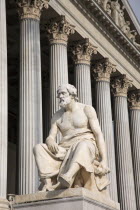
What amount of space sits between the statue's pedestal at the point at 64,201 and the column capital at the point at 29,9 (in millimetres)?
19706

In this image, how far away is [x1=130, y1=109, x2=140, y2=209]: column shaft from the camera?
4658 centimetres

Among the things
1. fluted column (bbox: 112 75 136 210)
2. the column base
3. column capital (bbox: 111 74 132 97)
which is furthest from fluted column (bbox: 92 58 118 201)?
the column base

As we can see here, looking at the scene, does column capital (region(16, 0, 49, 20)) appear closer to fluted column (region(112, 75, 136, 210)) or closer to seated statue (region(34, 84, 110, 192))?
fluted column (region(112, 75, 136, 210))

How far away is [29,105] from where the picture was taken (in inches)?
1109

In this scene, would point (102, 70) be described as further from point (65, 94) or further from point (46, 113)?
point (65, 94)

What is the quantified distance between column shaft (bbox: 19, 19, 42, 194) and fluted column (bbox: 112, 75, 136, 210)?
16516 millimetres

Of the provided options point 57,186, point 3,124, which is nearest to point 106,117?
point 3,124

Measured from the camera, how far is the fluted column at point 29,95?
2686cm

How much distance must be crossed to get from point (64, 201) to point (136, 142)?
37.2 meters

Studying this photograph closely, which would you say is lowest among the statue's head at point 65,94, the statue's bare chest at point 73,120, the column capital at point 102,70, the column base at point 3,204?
the column base at point 3,204

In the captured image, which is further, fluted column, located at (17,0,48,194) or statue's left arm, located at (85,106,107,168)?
fluted column, located at (17,0,48,194)

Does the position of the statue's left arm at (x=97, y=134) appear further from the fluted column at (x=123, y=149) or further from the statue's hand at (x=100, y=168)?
the fluted column at (x=123, y=149)

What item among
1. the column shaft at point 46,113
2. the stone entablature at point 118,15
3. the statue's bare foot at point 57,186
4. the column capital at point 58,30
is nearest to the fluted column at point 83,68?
the column capital at point 58,30

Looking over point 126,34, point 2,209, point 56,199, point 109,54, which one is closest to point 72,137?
point 56,199
